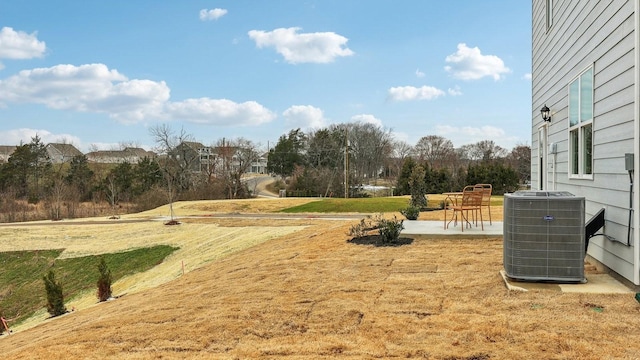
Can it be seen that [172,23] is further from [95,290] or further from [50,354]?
[50,354]

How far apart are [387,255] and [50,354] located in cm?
428

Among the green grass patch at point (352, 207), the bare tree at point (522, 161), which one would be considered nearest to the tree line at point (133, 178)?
the green grass patch at point (352, 207)

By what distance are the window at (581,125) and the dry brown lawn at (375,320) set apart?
1529 mm

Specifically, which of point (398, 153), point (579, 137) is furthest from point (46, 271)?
point (398, 153)

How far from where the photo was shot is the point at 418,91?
27422mm

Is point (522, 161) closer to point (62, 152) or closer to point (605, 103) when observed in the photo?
point (605, 103)

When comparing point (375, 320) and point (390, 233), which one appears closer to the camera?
point (375, 320)

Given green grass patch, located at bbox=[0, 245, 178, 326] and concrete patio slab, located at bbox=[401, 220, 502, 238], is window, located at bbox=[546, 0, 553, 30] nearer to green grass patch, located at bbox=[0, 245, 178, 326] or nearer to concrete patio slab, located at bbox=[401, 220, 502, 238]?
concrete patio slab, located at bbox=[401, 220, 502, 238]

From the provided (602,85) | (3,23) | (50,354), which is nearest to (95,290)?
(50,354)

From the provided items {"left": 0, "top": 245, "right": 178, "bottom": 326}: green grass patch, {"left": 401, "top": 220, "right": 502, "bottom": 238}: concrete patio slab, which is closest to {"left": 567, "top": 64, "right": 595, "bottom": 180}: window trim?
{"left": 401, "top": 220, "right": 502, "bottom": 238}: concrete patio slab

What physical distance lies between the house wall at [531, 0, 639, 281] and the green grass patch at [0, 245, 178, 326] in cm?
1145

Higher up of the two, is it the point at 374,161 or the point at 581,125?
the point at 374,161

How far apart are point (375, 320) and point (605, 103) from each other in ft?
10.9

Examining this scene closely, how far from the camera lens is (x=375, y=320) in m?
3.79
